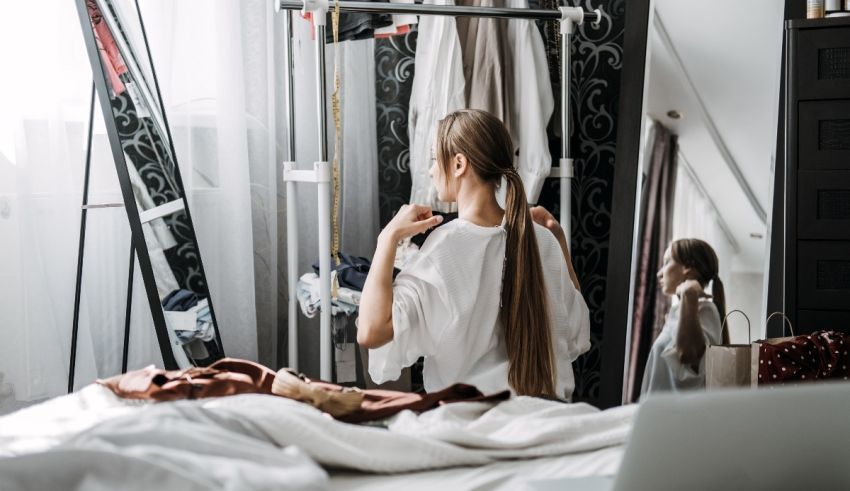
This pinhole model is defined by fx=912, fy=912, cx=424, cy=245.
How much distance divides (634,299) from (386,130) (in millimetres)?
1108

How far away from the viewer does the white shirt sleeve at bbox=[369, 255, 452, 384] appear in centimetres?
196

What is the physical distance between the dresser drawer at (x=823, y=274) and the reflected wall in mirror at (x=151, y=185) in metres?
1.70

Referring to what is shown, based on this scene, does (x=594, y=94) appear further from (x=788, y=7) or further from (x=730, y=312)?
(x=730, y=312)

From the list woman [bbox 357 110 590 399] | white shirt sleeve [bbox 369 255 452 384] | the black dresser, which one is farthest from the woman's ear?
the black dresser

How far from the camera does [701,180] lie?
2.97 metres

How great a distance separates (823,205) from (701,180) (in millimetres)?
479

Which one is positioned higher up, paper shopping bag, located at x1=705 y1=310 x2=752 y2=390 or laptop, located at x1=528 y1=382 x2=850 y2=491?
laptop, located at x1=528 y1=382 x2=850 y2=491

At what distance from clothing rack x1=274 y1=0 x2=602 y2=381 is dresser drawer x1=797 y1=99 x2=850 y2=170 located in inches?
27.6

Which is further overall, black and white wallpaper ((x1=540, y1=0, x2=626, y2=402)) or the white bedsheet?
black and white wallpaper ((x1=540, y1=0, x2=626, y2=402))

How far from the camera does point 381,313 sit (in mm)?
1957

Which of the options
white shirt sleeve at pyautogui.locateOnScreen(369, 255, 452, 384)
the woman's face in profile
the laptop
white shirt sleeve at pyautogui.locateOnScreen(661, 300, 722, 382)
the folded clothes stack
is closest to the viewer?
the laptop

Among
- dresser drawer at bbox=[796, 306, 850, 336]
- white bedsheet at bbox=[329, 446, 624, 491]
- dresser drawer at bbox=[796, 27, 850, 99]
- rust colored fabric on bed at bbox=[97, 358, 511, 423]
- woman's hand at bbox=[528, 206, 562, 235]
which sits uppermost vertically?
dresser drawer at bbox=[796, 27, 850, 99]

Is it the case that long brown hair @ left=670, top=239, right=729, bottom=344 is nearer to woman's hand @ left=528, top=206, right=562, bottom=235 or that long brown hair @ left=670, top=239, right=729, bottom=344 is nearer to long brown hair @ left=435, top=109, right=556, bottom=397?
woman's hand @ left=528, top=206, right=562, bottom=235

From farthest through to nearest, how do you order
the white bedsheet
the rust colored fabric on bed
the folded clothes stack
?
1. the folded clothes stack
2. the rust colored fabric on bed
3. the white bedsheet
